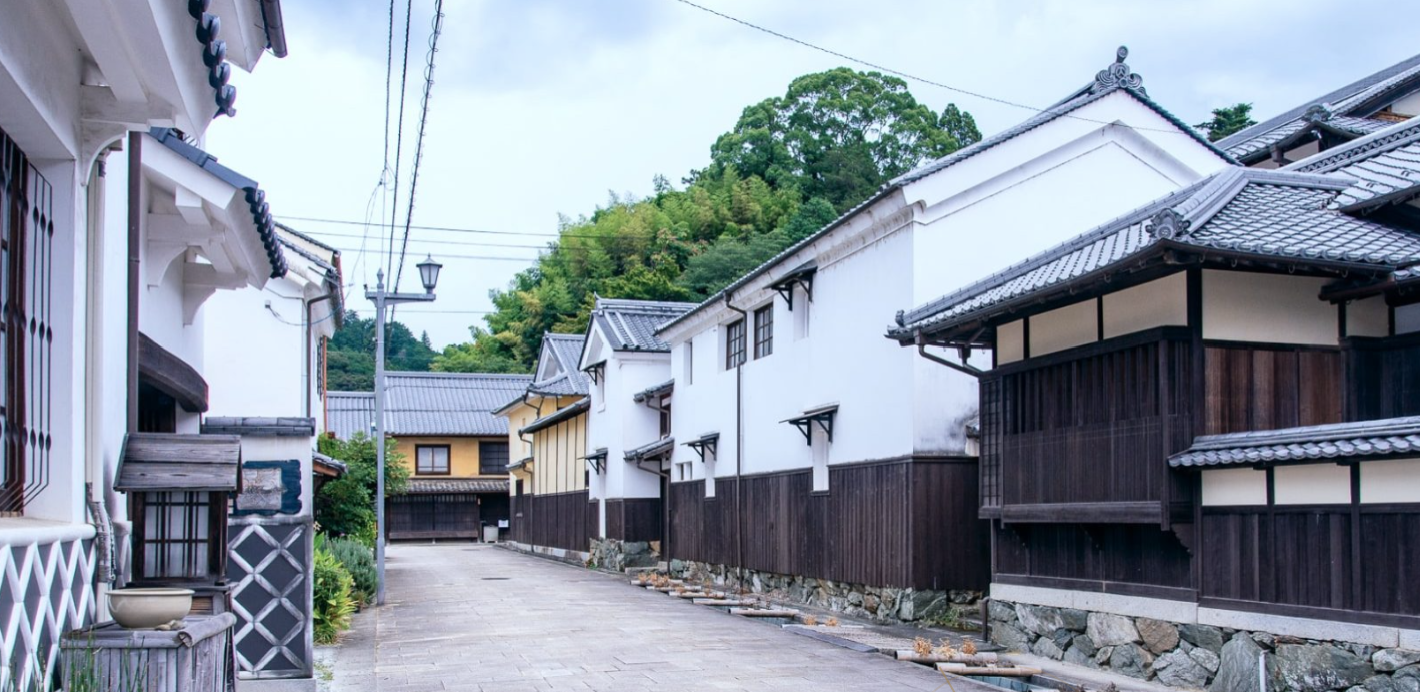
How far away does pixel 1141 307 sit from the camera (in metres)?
12.0

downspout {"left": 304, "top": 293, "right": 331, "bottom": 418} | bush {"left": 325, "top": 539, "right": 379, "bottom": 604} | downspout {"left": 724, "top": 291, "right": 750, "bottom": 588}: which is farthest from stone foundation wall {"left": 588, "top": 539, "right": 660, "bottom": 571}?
downspout {"left": 304, "top": 293, "right": 331, "bottom": 418}

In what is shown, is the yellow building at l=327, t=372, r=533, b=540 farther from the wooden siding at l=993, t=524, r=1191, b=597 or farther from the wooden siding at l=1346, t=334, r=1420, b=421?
the wooden siding at l=1346, t=334, r=1420, b=421

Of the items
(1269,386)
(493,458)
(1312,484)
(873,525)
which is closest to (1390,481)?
(1312,484)

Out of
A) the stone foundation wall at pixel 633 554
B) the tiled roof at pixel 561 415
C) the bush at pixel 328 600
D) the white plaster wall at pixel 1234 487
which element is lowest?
the stone foundation wall at pixel 633 554

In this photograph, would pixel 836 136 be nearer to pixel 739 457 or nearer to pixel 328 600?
pixel 739 457

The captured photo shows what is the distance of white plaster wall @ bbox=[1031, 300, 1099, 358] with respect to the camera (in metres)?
12.9

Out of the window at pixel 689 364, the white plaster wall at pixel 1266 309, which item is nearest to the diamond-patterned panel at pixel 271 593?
the white plaster wall at pixel 1266 309

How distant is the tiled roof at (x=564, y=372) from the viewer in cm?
4128

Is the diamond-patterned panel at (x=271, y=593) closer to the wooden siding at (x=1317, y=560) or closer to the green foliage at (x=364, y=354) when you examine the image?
the wooden siding at (x=1317, y=560)

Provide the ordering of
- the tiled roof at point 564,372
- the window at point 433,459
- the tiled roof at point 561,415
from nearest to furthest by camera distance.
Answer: the tiled roof at point 561,415 → the tiled roof at point 564,372 → the window at point 433,459

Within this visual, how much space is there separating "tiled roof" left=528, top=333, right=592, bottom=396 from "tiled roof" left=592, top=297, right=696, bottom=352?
5.20 meters

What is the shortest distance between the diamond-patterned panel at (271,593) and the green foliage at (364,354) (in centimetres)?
4824

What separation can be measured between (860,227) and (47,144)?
13.2 meters

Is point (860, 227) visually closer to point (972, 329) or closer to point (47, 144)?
point (972, 329)
